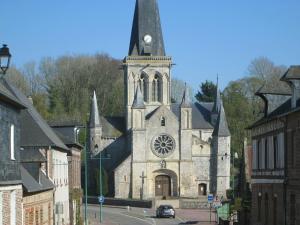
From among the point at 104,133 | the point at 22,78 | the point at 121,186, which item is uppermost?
the point at 22,78

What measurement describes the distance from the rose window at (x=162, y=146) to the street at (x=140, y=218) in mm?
13176

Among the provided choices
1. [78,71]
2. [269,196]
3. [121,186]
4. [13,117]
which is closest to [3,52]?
[13,117]

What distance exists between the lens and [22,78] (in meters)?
107

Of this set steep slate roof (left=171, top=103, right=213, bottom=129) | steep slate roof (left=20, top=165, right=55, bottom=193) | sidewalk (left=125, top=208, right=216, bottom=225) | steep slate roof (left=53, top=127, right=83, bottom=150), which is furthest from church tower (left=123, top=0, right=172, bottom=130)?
steep slate roof (left=20, top=165, right=55, bottom=193)

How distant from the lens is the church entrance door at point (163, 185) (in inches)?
3669

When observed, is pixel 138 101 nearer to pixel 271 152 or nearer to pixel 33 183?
pixel 271 152

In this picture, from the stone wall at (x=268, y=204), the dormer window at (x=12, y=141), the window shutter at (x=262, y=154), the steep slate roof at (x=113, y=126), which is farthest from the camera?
the steep slate roof at (x=113, y=126)

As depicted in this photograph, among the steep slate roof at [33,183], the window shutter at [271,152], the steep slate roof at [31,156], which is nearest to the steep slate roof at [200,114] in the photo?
the window shutter at [271,152]

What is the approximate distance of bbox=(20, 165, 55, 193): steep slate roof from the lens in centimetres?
2710

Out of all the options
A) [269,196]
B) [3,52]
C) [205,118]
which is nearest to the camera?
[3,52]

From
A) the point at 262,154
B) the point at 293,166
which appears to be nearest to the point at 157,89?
the point at 262,154

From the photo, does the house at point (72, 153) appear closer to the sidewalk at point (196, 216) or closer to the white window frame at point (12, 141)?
the sidewalk at point (196, 216)

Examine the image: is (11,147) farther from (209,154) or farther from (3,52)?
(209,154)

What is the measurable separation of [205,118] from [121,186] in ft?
58.4
